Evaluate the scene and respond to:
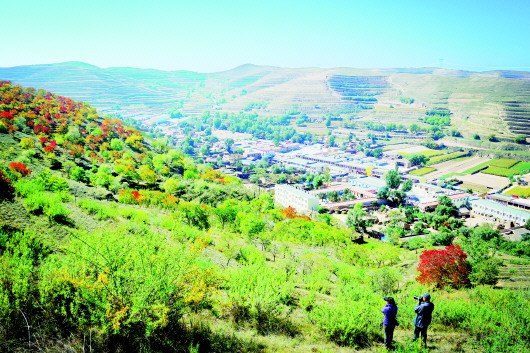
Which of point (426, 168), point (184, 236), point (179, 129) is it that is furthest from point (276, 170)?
point (179, 129)

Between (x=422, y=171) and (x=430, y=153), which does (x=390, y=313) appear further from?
(x=430, y=153)

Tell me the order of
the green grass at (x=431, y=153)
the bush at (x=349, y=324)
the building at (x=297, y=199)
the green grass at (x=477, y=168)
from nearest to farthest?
the bush at (x=349, y=324)
the building at (x=297, y=199)
the green grass at (x=477, y=168)
the green grass at (x=431, y=153)

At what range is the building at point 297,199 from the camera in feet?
139

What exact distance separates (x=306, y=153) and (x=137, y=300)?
87.0m

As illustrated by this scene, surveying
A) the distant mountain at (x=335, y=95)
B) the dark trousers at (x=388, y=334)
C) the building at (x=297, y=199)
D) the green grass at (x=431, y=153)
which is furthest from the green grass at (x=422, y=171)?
the dark trousers at (x=388, y=334)

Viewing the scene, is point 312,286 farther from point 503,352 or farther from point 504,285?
point 504,285

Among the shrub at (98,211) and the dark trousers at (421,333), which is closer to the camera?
the dark trousers at (421,333)

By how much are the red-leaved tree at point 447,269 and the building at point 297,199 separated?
97.3ft

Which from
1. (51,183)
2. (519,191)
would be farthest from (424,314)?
(519,191)

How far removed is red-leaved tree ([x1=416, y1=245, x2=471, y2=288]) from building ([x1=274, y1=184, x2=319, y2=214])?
97.3ft

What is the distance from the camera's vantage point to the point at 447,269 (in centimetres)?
1165

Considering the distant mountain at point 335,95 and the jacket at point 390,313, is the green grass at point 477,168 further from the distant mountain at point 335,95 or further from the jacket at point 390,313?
the jacket at point 390,313

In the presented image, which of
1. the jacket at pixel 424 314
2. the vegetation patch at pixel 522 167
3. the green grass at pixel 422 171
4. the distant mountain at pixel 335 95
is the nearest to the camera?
the jacket at pixel 424 314

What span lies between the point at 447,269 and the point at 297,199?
107ft
